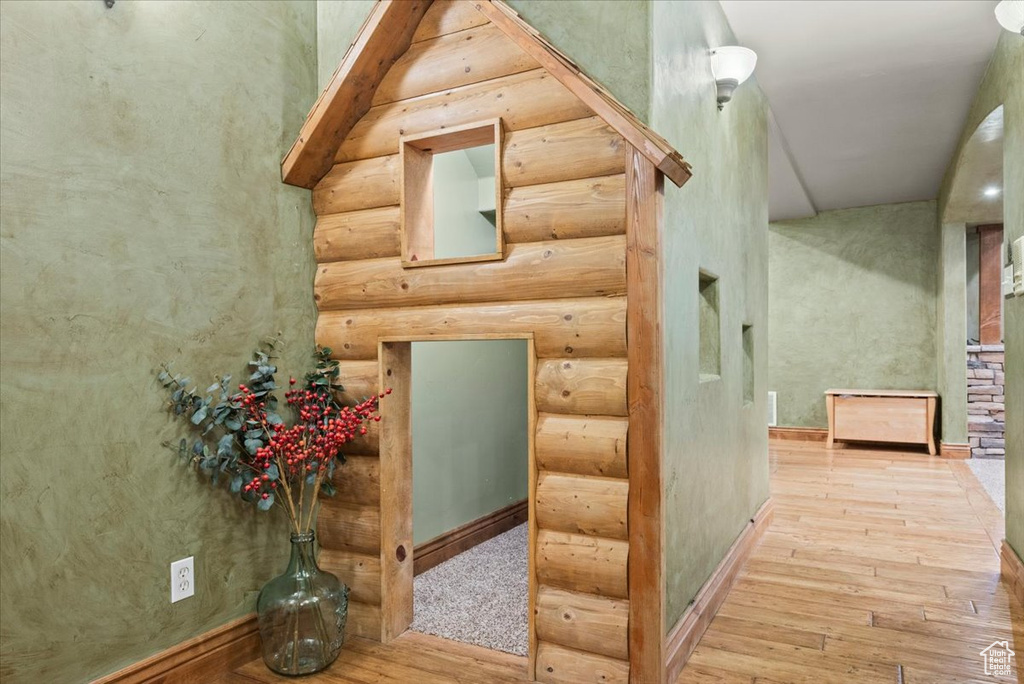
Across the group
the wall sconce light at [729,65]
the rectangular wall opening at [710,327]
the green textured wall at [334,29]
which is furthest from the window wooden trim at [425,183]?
the wall sconce light at [729,65]

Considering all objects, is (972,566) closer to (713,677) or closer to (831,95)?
(713,677)

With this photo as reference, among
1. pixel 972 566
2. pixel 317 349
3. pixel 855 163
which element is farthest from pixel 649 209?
pixel 855 163

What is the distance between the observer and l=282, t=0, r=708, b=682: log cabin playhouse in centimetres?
210

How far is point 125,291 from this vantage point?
2.09 meters

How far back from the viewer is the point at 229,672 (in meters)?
2.36

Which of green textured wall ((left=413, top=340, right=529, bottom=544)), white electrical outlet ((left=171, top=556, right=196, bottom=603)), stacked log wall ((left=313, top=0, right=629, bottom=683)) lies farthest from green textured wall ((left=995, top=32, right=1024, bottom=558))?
white electrical outlet ((left=171, top=556, right=196, bottom=603))

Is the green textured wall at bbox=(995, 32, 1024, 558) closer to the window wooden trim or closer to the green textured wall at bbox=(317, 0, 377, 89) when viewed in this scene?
the window wooden trim

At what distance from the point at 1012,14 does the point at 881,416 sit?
198 inches

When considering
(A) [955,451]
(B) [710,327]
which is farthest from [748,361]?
(A) [955,451]

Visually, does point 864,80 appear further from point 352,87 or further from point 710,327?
point 352,87

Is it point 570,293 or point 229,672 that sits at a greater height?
point 570,293

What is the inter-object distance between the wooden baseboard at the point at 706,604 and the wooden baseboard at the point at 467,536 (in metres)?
1.40

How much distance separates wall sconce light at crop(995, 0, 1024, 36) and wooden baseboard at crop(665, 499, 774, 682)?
7.98 ft

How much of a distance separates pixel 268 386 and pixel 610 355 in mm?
1236
